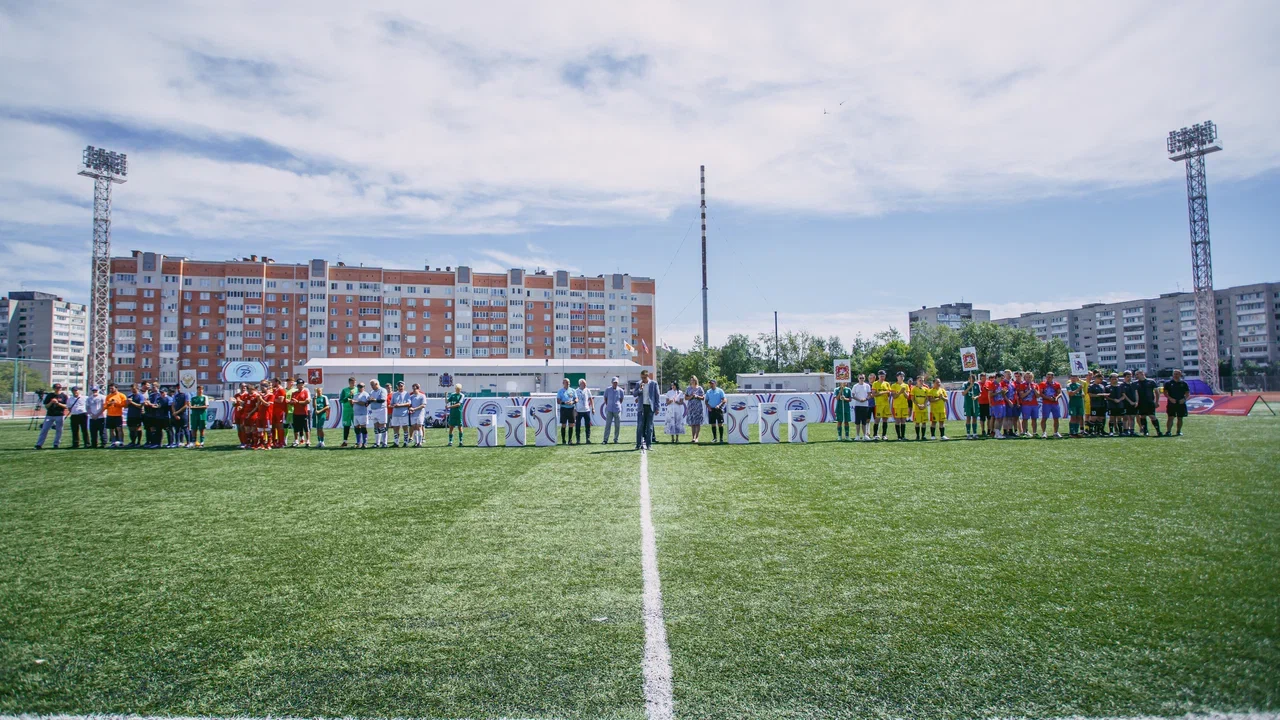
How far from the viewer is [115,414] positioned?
60.7ft

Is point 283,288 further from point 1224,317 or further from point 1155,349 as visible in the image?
point 1155,349

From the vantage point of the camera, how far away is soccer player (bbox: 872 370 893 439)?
61.2ft

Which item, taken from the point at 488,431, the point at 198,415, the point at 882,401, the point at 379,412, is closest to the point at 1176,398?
the point at 882,401

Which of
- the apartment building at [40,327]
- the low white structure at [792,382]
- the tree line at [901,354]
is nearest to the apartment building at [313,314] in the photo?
the tree line at [901,354]

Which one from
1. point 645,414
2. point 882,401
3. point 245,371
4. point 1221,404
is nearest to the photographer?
point 645,414

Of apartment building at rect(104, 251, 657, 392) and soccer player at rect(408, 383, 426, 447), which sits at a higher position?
apartment building at rect(104, 251, 657, 392)

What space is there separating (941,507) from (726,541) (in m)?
3.11

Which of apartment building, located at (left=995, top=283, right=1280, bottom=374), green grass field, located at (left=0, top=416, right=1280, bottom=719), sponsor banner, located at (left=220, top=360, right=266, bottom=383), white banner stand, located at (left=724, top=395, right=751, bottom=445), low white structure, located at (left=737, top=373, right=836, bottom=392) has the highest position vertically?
apartment building, located at (left=995, top=283, right=1280, bottom=374)

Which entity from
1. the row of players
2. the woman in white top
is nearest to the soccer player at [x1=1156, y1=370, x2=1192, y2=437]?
the row of players

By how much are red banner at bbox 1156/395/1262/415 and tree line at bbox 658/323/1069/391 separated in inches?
2204

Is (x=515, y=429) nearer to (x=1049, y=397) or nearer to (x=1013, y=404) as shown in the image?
(x=1013, y=404)

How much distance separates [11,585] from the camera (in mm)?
5059

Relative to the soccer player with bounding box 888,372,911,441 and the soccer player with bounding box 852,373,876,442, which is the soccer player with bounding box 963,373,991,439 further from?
the soccer player with bounding box 852,373,876,442

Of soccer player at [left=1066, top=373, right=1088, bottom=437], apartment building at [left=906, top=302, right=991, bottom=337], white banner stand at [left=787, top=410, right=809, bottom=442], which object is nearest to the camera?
white banner stand at [left=787, top=410, right=809, bottom=442]
